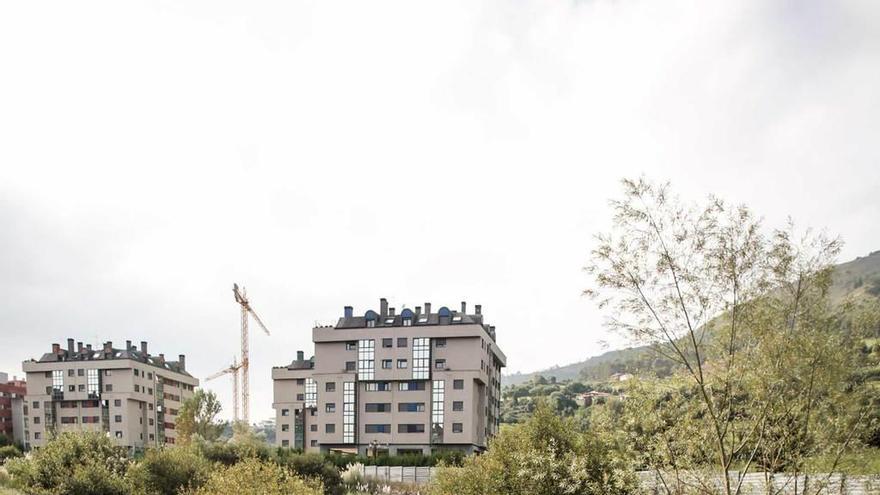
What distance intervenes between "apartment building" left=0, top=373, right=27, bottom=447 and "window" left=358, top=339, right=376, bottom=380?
175 feet

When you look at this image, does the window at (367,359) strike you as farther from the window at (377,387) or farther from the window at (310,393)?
the window at (310,393)

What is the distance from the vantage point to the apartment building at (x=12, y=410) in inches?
3713

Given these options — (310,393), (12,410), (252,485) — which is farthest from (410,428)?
(12,410)

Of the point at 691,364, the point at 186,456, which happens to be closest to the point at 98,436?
the point at 186,456

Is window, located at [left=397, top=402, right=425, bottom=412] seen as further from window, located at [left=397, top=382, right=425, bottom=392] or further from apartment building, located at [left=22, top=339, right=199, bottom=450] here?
apartment building, located at [left=22, top=339, right=199, bottom=450]

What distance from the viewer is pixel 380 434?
65.1 meters

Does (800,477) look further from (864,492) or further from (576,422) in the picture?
(576,422)

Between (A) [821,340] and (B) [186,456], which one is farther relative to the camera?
(B) [186,456]

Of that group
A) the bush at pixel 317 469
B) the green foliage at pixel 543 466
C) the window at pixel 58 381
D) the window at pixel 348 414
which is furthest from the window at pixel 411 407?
the window at pixel 58 381

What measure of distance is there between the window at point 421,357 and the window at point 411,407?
2.23 metres

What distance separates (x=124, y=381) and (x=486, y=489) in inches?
2819

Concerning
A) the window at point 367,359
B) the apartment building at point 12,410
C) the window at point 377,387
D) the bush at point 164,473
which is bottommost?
the apartment building at point 12,410

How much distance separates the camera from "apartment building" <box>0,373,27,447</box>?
94312 mm

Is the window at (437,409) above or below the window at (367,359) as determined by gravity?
below
